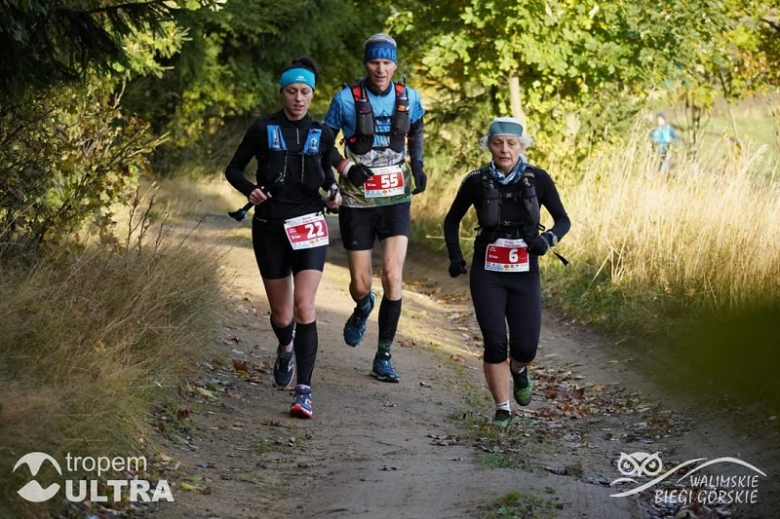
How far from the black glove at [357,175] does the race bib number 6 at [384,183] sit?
0.63ft

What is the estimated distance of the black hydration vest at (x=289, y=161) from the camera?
785 centimetres

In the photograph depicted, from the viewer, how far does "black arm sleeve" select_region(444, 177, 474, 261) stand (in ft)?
25.7

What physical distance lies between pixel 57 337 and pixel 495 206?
272cm

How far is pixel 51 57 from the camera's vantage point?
8.12 metres

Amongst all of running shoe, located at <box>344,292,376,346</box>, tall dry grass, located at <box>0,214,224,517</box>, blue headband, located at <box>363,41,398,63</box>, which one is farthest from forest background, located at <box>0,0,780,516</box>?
blue headband, located at <box>363,41,398,63</box>

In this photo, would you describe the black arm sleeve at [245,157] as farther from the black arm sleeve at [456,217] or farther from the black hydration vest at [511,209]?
the black hydration vest at [511,209]

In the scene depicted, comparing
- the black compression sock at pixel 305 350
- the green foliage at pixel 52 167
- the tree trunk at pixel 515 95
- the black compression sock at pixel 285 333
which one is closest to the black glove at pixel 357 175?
the black compression sock at pixel 285 333

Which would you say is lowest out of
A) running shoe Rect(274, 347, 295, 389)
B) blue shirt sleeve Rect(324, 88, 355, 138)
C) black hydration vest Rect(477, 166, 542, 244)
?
running shoe Rect(274, 347, 295, 389)

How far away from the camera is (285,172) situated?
7.87 m

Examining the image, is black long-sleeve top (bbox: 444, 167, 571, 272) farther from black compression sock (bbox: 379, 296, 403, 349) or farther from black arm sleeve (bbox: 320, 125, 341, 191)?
black compression sock (bbox: 379, 296, 403, 349)

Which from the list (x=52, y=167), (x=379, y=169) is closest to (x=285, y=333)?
(x=379, y=169)

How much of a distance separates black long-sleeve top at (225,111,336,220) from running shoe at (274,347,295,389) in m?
1.14

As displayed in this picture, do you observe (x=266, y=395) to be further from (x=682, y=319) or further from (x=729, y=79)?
(x=729, y=79)

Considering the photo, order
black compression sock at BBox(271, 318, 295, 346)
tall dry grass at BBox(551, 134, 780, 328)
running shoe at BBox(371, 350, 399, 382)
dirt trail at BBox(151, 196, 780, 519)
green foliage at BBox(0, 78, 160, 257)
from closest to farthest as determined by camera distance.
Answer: dirt trail at BBox(151, 196, 780, 519) → black compression sock at BBox(271, 318, 295, 346) → green foliage at BBox(0, 78, 160, 257) → running shoe at BBox(371, 350, 399, 382) → tall dry grass at BBox(551, 134, 780, 328)
